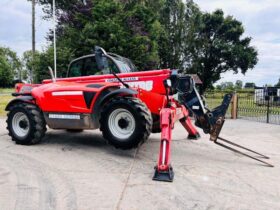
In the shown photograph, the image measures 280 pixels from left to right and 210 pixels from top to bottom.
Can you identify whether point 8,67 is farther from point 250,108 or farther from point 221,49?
point 250,108

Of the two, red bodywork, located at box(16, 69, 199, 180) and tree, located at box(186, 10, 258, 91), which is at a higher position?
tree, located at box(186, 10, 258, 91)

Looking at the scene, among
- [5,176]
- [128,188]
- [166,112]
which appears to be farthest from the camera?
[166,112]

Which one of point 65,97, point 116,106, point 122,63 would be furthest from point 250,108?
point 65,97

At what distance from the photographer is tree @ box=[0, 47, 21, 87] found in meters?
71.8

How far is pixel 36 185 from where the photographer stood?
3.99 meters

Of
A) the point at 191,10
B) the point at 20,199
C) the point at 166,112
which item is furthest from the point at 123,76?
the point at 191,10

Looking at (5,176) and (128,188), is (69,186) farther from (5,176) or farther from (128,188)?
(5,176)

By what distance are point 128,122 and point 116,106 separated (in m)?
0.36

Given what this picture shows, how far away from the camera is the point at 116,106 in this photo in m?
5.28

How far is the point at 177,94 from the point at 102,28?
1233 centimetres

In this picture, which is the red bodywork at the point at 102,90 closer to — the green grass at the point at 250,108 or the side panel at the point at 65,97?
the side panel at the point at 65,97

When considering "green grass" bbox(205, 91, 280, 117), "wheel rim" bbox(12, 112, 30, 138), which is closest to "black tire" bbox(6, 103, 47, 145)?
"wheel rim" bbox(12, 112, 30, 138)

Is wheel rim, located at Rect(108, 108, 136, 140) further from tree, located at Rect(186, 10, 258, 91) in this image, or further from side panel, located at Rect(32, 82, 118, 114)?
tree, located at Rect(186, 10, 258, 91)

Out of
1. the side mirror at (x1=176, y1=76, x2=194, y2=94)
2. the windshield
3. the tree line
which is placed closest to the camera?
the side mirror at (x1=176, y1=76, x2=194, y2=94)
